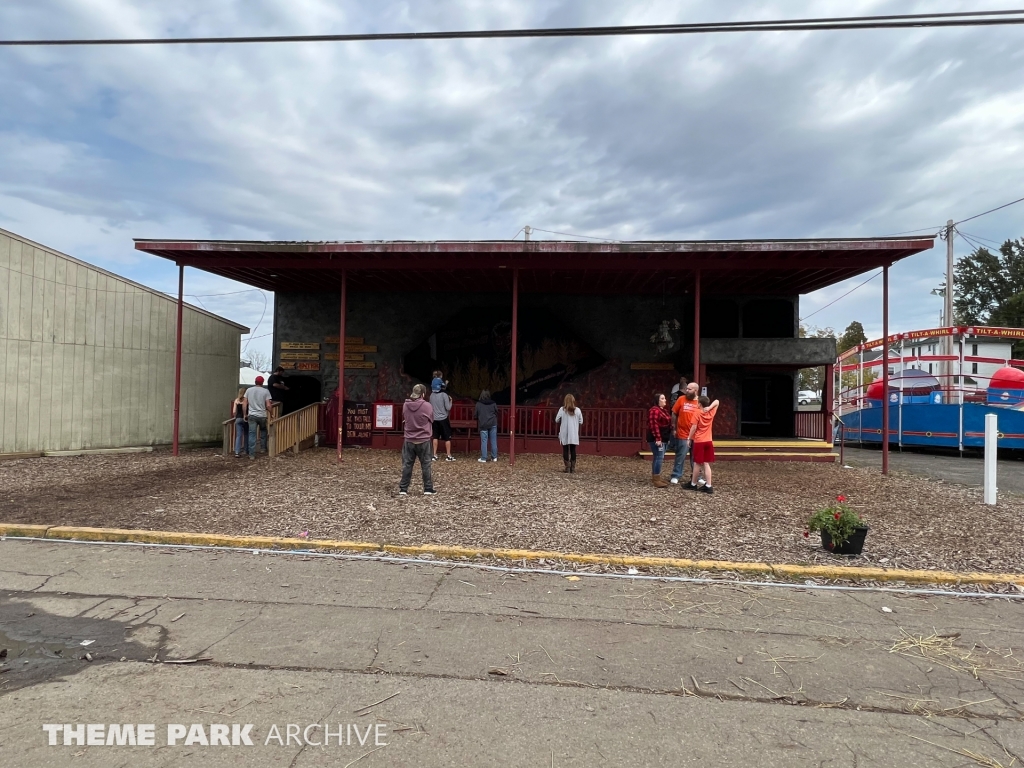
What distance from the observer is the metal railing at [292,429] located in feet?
41.8

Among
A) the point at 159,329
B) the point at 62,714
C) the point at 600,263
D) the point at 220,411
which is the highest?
the point at 600,263

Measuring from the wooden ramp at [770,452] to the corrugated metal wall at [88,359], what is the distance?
11307 mm

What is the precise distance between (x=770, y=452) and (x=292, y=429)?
10457 mm

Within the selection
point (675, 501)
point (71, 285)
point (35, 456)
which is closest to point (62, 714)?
point (675, 501)

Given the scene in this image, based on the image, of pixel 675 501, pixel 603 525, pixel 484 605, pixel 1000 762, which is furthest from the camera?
pixel 675 501

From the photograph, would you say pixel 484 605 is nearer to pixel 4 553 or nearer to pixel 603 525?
pixel 603 525

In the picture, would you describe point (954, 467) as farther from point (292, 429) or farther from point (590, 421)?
point (292, 429)

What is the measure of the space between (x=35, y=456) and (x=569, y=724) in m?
13.2

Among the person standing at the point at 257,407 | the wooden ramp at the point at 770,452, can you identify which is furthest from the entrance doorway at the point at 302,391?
the wooden ramp at the point at 770,452

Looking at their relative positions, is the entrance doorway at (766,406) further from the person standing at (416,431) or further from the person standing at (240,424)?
the person standing at (240,424)

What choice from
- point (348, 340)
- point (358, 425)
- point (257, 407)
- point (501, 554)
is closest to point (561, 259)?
point (358, 425)

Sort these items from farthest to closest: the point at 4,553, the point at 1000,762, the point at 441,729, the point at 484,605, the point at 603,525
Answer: the point at 603,525, the point at 4,553, the point at 484,605, the point at 441,729, the point at 1000,762

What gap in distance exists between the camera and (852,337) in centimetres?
6278

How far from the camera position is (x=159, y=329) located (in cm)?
1466
